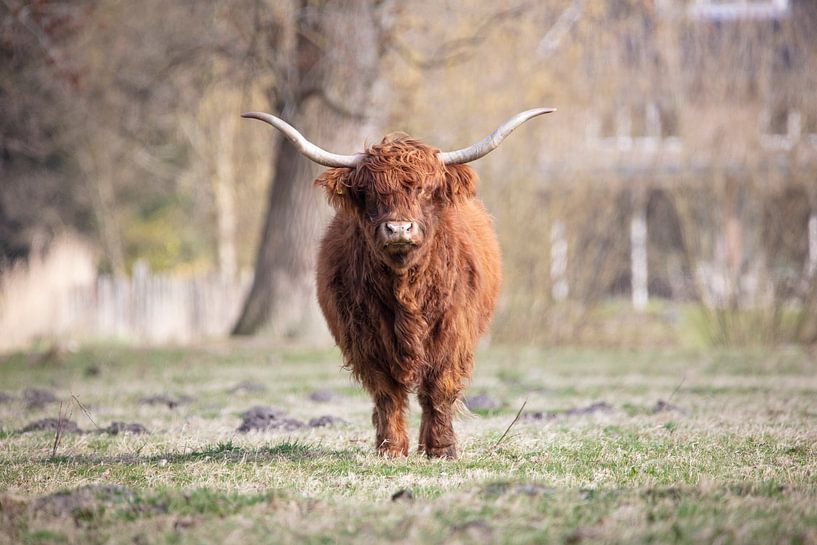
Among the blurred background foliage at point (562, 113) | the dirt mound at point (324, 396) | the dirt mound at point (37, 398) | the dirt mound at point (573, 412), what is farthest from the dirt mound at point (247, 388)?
the blurred background foliage at point (562, 113)

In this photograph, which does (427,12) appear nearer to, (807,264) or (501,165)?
(501,165)

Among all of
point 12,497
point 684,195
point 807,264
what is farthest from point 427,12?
point 12,497

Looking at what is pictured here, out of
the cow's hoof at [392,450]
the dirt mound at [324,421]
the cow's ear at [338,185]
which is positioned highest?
the cow's ear at [338,185]

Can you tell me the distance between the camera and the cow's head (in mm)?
6074

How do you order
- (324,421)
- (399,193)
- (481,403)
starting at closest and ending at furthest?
(399,193) → (324,421) → (481,403)

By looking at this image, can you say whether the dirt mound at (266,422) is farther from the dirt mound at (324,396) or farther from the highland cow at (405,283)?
the dirt mound at (324,396)

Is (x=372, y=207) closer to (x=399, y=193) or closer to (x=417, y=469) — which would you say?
(x=399, y=193)

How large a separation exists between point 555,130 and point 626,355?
4213mm

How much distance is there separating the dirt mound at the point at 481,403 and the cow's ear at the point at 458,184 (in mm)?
2913

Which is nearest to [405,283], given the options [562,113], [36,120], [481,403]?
[481,403]

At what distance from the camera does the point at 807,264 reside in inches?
666

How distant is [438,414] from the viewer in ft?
21.5

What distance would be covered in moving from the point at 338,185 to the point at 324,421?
234 centimetres

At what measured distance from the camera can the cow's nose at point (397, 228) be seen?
233 inches
